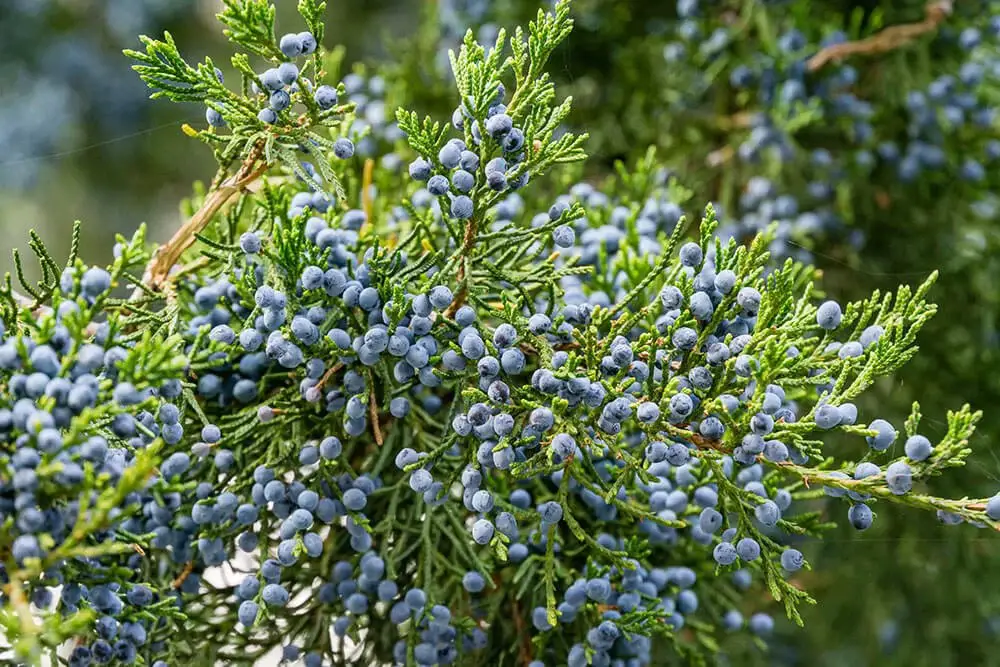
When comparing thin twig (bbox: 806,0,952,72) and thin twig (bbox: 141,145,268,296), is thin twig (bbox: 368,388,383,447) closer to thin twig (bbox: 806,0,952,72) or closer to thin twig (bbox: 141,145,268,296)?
thin twig (bbox: 141,145,268,296)

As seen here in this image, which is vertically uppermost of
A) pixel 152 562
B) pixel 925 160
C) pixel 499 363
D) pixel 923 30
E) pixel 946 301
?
pixel 923 30

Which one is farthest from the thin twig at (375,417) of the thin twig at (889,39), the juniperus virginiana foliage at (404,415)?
the thin twig at (889,39)

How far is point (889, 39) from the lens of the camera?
117 centimetres

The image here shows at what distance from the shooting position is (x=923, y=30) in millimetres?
1171

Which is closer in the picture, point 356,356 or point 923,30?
point 356,356

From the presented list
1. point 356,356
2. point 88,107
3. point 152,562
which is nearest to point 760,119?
point 356,356

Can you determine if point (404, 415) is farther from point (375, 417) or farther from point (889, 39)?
point (889, 39)

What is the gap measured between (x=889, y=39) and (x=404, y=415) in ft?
2.79

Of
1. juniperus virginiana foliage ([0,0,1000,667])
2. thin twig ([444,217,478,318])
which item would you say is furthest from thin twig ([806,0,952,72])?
thin twig ([444,217,478,318])

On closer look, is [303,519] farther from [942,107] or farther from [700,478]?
[942,107]

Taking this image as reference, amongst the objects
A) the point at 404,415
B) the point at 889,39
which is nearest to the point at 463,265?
the point at 404,415

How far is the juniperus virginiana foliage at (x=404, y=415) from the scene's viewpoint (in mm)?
563

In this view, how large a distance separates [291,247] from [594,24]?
0.84 metres

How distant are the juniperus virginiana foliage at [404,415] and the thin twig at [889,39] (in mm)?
501
